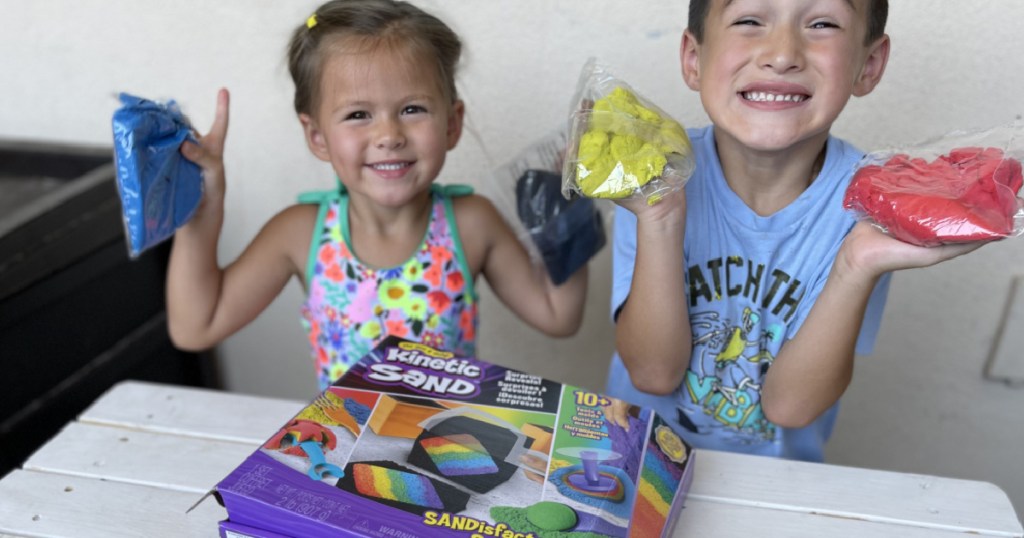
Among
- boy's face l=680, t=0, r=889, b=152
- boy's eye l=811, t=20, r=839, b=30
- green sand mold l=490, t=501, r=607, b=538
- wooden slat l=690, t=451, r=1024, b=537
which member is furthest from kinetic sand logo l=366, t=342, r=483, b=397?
boy's eye l=811, t=20, r=839, b=30

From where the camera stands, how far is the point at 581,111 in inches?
35.1

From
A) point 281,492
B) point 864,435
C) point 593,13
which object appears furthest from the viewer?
point 864,435

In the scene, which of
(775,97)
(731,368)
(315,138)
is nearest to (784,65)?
(775,97)

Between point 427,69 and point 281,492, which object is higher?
point 427,69

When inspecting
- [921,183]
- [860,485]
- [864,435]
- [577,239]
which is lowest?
[864,435]

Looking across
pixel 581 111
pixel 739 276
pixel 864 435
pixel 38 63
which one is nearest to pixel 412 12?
pixel 581 111

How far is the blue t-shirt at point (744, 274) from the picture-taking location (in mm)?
963

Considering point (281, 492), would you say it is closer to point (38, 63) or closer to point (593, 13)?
point (593, 13)

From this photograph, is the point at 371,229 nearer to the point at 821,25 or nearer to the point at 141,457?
the point at 141,457

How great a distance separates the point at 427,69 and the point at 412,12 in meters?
0.08

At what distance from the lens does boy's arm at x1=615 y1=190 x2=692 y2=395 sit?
0.89 metres

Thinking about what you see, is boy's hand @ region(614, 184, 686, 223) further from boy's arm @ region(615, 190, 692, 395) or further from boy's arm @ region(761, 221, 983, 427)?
boy's arm @ region(761, 221, 983, 427)

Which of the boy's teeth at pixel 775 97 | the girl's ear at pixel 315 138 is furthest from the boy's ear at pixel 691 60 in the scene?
the girl's ear at pixel 315 138

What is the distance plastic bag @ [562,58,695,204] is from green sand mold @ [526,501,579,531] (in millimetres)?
296
